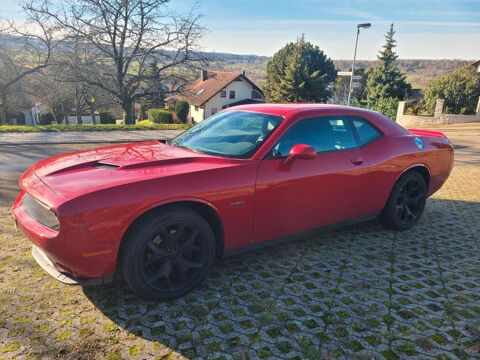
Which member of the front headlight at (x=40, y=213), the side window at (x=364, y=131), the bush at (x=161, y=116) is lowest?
the bush at (x=161, y=116)

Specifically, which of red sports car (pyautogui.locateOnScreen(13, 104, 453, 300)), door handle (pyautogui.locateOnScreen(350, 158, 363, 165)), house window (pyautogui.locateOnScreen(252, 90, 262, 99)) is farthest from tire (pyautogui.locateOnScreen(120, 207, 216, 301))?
house window (pyautogui.locateOnScreen(252, 90, 262, 99))

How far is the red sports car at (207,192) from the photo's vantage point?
2.53 metres

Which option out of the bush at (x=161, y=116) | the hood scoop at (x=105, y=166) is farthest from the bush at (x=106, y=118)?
the hood scoop at (x=105, y=166)

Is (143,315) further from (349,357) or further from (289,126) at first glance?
(289,126)

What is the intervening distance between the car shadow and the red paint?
15.8 inches

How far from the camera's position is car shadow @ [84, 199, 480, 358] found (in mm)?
2514

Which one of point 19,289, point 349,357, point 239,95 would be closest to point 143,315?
point 19,289

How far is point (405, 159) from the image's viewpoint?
435 cm

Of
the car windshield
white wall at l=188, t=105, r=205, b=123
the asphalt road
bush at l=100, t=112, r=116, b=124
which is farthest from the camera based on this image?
white wall at l=188, t=105, r=205, b=123

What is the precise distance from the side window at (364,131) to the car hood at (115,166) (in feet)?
5.56

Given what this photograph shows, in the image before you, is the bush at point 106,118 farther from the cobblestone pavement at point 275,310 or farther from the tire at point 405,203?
the tire at point 405,203

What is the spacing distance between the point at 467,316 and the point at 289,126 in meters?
2.21

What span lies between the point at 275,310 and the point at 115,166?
1.78 meters

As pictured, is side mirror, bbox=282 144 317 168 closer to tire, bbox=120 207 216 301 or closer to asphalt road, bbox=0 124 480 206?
tire, bbox=120 207 216 301
